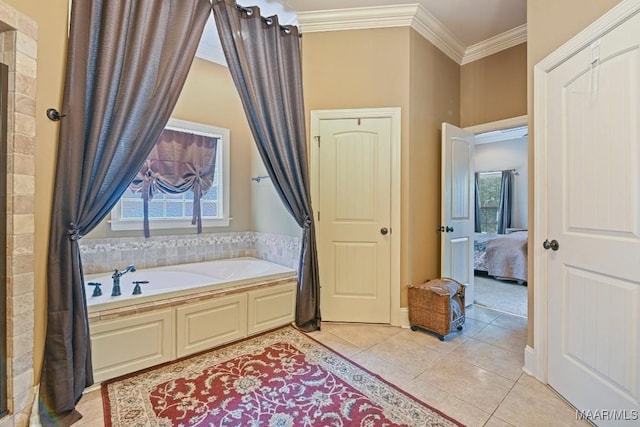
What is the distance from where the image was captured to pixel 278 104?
2621mm

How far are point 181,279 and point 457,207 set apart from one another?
3019mm

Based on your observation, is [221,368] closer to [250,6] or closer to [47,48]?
[47,48]

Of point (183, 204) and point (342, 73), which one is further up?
point (342, 73)

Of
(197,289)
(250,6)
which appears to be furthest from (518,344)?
(250,6)

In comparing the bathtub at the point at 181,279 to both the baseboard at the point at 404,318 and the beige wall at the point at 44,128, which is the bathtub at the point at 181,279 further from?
the baseboard at the point at 404,318

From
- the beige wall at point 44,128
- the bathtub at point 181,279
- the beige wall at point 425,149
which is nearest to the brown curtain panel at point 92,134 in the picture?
the beige wall at point 44,128

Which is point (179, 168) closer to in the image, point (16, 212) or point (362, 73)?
point (16, 212)

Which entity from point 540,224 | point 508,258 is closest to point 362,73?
point 540,224

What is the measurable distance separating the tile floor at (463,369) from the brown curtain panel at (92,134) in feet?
1.06

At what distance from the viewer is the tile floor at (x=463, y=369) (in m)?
1.60

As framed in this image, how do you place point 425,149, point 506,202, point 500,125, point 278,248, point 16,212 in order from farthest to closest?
point 506,202
point 278,248
point 500,125
point 425,149
point 16,212

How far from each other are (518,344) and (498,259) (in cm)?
222

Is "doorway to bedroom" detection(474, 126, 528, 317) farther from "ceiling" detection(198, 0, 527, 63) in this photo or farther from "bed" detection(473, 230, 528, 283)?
"ceiling" detection(198, 0, 527, 63)

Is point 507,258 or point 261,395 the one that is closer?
point 261,395
